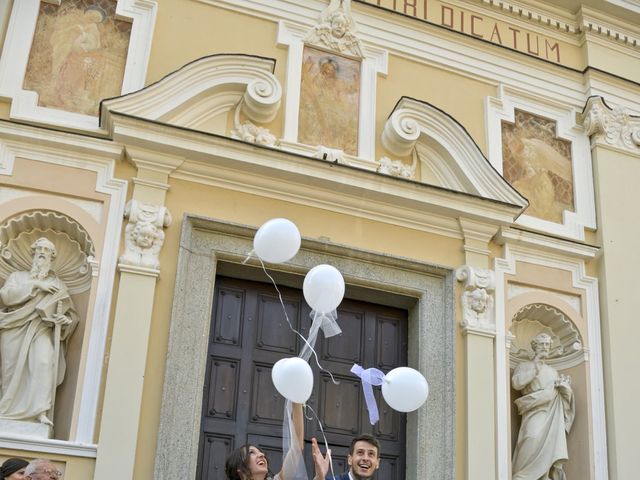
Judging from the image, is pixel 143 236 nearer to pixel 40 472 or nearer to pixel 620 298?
pixel 40 472

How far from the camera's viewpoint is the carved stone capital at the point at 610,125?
34.1ft

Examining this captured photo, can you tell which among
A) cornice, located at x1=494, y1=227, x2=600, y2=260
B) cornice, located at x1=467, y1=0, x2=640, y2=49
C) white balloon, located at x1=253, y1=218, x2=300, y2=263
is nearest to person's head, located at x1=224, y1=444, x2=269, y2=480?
white balloon, located at x1=253, y1=218, x2=300, y2=263

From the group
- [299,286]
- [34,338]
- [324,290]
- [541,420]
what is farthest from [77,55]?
[541,420]

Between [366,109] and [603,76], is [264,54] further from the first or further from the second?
[603,76]

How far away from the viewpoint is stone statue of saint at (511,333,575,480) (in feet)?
29.2

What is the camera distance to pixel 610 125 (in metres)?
10.5

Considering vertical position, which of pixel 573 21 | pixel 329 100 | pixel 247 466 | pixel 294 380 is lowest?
pixel 247 466

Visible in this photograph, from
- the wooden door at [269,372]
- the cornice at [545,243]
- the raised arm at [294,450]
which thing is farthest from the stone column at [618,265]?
the raised arm at [294,450]

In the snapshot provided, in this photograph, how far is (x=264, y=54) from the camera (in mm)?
9508

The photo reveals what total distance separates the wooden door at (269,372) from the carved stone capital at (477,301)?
590mm

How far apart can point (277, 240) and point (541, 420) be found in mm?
3374

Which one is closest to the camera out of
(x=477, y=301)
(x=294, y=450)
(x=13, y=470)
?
(x=13, y=470)

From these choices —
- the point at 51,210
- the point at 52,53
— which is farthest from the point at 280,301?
the point at 52,53

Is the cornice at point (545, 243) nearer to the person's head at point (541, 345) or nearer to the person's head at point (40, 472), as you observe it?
the person's head at point (541, 345)
